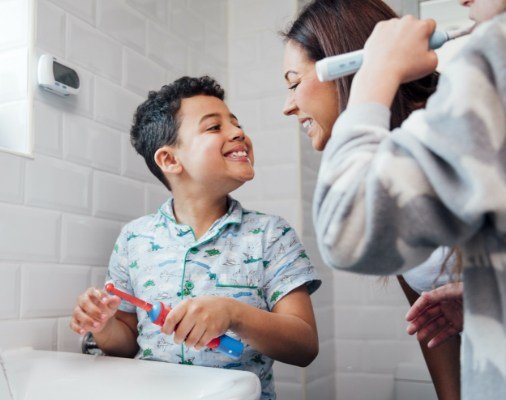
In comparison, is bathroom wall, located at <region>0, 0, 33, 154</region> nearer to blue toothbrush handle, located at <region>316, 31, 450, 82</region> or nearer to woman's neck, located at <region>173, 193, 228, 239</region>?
woman's neck, located at <region>173, 193, 228, 239</region>

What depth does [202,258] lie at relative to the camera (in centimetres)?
120

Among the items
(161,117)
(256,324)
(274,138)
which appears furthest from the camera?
(274,138)

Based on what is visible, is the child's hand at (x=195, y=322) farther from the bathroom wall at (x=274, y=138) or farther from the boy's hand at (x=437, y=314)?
the bathroom wall at (x=274, y=138)

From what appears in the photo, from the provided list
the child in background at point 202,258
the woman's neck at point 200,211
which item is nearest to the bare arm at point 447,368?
the child in background at point 202,258

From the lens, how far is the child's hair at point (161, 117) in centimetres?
135

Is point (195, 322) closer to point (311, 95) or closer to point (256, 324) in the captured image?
point (256, 324)

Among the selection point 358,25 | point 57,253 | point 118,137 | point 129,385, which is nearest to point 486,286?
point 129,385

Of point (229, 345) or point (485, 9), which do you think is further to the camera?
point (229, 345)

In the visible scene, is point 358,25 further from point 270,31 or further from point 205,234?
point 270,31

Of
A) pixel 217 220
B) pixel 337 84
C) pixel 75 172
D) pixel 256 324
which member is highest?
pixel 337 84

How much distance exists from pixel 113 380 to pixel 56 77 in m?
0.64

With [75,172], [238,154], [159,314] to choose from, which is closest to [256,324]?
[159,314]

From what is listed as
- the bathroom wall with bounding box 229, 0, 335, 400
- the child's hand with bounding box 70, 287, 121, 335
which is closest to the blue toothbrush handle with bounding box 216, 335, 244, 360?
the child's hand with bounding box 70, 287, 121, 335

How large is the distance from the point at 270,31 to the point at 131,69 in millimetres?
576
